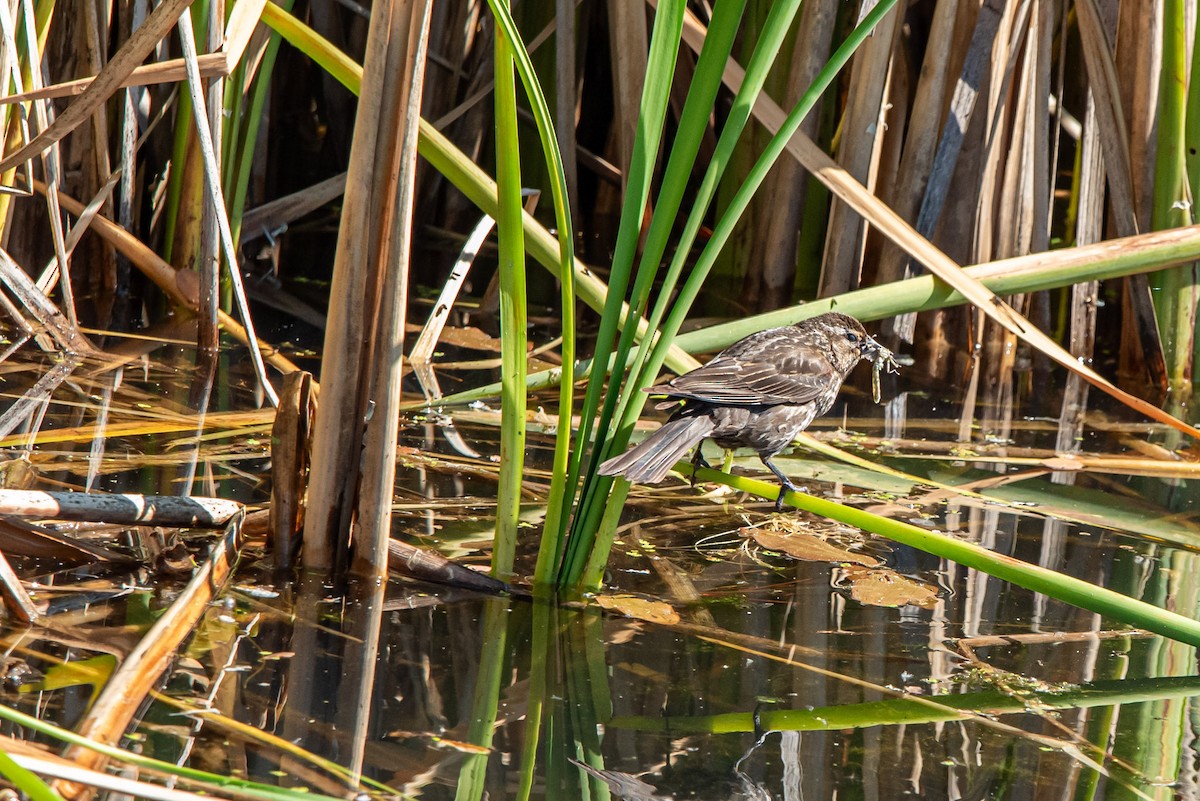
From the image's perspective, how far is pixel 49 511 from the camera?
254 centimetres

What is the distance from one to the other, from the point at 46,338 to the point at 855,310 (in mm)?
2724

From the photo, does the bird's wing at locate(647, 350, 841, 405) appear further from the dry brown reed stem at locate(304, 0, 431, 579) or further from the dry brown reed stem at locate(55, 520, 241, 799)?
the dry brown reed stem at locate(55, 520, 241, 799)

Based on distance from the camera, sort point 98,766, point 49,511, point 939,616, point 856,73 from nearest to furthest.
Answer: point 98,766 < point 49,511 < point 939,616 < point 856,73

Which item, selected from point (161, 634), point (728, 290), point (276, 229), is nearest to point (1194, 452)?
point (728, 290)

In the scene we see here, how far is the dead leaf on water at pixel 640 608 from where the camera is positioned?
2768 millimetres

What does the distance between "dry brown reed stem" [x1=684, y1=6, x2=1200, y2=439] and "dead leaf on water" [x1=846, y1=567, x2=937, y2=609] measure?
100 centimetres

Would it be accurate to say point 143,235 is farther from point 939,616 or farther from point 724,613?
point 939,616

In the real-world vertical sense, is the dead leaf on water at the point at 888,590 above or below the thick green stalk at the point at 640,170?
below

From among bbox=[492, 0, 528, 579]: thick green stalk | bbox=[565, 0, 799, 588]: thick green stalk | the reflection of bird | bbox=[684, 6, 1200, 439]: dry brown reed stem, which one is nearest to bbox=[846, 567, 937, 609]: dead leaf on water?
the reflection of bird

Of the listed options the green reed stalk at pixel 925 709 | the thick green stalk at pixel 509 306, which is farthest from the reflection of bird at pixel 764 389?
the green reed stalk at pixel 925 709

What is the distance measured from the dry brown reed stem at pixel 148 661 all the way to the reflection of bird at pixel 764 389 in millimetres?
944

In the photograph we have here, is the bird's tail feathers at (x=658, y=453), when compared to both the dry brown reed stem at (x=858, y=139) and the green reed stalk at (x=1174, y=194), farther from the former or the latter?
the green reed stalk at (x=1174, y=194)

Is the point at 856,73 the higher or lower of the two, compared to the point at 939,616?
higher

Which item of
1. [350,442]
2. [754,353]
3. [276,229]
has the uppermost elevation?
[276,229]
